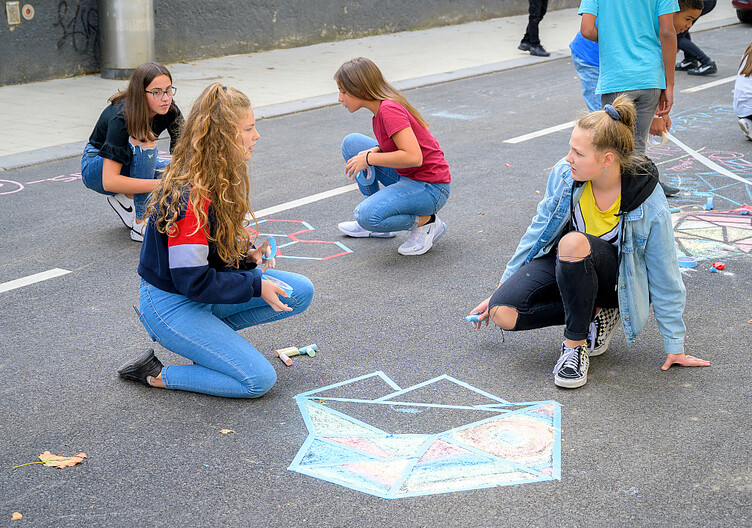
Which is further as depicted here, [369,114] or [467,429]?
[369,114]

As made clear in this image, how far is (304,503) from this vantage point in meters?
2.91

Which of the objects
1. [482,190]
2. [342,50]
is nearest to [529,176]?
[482,190]

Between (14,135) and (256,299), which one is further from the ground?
(256,299)

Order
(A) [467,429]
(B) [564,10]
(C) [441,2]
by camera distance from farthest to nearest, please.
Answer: (B) [564,10] < (C) [441,2] < (A) [467,429]

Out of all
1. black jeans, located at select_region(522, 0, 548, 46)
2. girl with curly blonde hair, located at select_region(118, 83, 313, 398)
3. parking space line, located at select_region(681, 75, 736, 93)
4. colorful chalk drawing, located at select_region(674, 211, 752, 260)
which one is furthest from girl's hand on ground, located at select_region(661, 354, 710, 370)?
black jeans, located at select_region(522, 0, 548, 46)

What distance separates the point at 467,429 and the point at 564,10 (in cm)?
1851

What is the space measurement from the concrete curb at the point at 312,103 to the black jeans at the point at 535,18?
400 millimetres

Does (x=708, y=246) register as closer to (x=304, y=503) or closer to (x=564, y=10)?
(x=304, y=503)

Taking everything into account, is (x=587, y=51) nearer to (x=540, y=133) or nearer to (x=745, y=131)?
(x=540, y=133)

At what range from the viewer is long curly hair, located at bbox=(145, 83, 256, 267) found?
3.43m

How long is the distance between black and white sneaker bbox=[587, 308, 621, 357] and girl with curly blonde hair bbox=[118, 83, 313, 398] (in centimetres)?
143

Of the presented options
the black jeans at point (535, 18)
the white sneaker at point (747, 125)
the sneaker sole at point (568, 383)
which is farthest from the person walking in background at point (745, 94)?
the black jeans at point (535, 18)

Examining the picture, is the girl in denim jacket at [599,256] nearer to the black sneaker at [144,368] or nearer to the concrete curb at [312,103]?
the black sneaker at [144,368]

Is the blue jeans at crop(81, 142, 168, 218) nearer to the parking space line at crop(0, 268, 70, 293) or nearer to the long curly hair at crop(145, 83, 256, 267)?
the parking space line at crop(0, 268, 70, 293)
